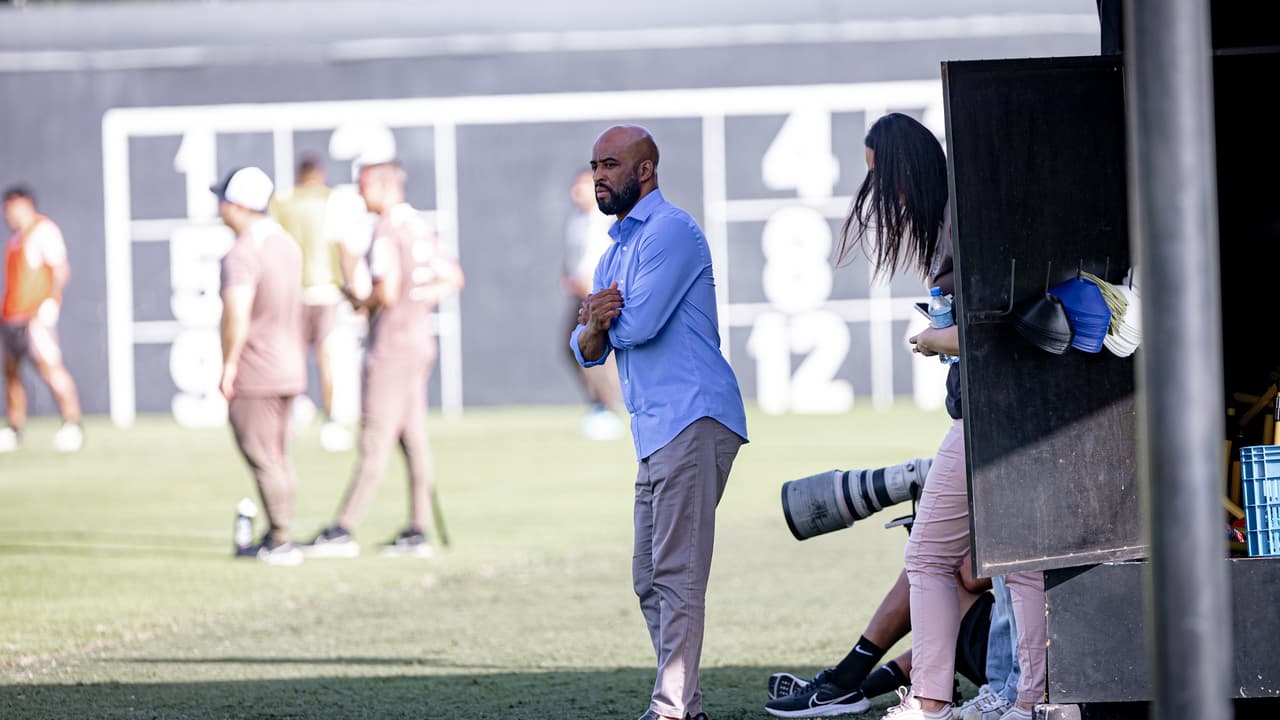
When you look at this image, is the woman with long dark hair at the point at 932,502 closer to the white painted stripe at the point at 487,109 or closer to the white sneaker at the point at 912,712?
the white sneaker at the point at 912,712

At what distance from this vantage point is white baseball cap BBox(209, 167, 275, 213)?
9742 millimetres

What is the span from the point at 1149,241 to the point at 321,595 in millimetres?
6553

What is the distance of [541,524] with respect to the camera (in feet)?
36.0

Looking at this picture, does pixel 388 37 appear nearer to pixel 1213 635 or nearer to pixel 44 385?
pixel 44 385

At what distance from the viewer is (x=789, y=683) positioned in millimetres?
5703

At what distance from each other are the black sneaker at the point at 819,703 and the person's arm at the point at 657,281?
1348mm

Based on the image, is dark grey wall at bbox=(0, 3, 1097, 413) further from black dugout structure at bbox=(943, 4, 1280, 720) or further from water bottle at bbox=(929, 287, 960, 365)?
black dugout structure at bbox=(943, 4, 1280, 720)

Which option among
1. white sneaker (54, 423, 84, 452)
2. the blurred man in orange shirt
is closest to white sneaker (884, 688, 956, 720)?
white sneaker (54, 423, 84, 452)

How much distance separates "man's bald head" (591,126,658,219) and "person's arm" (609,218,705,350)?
0.15 meters

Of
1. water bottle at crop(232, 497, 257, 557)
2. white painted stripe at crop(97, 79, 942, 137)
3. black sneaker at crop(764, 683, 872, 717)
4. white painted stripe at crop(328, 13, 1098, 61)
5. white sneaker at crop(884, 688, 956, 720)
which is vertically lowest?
black sneaker at crop(764, 683, 872, 717)

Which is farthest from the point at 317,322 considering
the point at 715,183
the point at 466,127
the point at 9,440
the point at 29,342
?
the point at 715,183

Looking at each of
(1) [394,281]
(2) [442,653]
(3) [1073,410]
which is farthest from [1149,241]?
(1) [394,281]

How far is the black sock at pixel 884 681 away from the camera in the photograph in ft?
18.6

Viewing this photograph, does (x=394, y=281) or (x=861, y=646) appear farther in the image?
(x=394, y=281)
